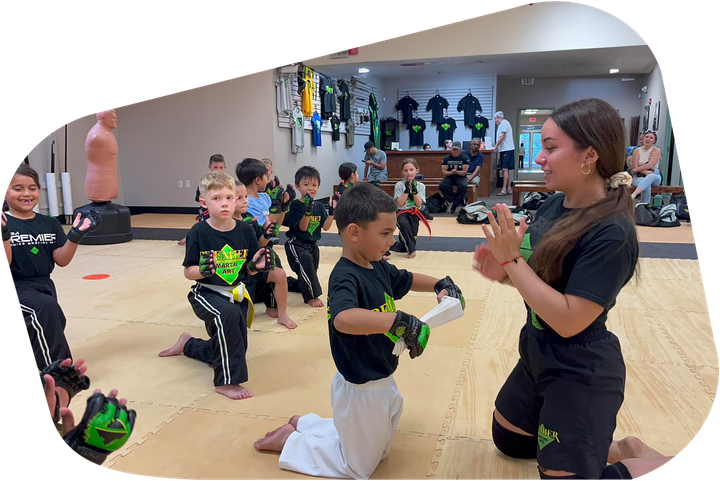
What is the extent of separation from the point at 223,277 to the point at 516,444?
5.72 feet

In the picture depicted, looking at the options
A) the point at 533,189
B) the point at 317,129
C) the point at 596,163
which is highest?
the point at 317,129

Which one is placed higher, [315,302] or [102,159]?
[102,159]

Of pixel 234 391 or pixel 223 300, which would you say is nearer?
pixel 234 391

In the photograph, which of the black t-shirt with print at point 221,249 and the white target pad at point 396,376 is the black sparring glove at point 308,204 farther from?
the black t-shirt with print at point 221,249

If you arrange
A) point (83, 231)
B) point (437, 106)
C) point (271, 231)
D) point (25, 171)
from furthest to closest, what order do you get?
1. point (437, 106)
2. point (271, 231)
3. point (83, 231)
4. point (25, 171)

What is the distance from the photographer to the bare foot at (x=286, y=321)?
11.6 feet

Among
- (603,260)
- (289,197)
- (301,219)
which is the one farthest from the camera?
(301,219)

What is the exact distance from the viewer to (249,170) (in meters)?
3.47

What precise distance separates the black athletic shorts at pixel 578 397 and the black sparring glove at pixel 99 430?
1.20 m

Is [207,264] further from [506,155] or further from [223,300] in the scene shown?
[506,155]

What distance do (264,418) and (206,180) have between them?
1241 millimetres

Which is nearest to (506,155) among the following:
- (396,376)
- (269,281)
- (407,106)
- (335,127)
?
(407,106)

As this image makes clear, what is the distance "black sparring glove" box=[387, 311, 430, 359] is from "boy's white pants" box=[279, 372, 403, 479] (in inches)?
14.6

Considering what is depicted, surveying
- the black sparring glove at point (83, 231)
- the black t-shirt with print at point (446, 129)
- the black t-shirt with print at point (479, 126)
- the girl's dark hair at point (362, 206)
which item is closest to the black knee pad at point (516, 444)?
the girl's dark hair at point (362, 206)
